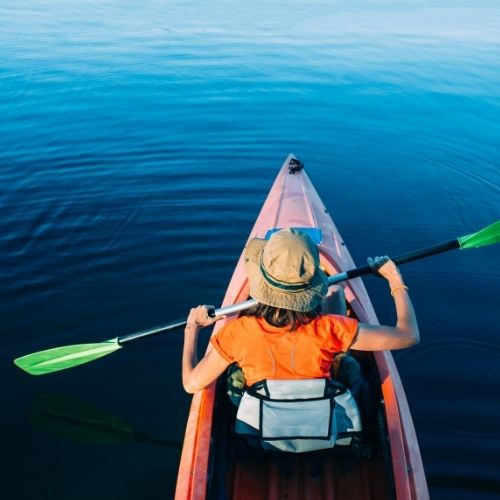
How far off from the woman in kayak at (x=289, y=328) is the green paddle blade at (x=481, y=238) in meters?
1.97

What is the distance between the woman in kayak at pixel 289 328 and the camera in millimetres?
2061

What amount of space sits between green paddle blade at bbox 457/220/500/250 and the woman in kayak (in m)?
1.97

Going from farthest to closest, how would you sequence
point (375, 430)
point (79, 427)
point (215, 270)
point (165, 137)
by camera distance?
point (165, 137), point (215, 270), point (79, 427), point (375, 430)

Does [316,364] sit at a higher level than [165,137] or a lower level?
lower

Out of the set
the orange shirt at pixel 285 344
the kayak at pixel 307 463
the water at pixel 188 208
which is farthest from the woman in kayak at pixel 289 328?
the water at pixel 188 208

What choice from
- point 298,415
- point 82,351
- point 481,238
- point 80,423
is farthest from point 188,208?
point 298,415

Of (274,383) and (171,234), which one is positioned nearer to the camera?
(274,383)

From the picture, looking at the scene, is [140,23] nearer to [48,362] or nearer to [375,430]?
[48,362]

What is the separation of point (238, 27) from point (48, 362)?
19225mm

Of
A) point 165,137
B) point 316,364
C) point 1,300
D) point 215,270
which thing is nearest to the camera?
point 316,364

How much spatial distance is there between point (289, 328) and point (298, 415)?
570 mm

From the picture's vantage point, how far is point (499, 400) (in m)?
3.65

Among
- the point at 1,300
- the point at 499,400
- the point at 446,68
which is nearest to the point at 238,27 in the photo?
the point at 446,68

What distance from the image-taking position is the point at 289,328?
208cm
